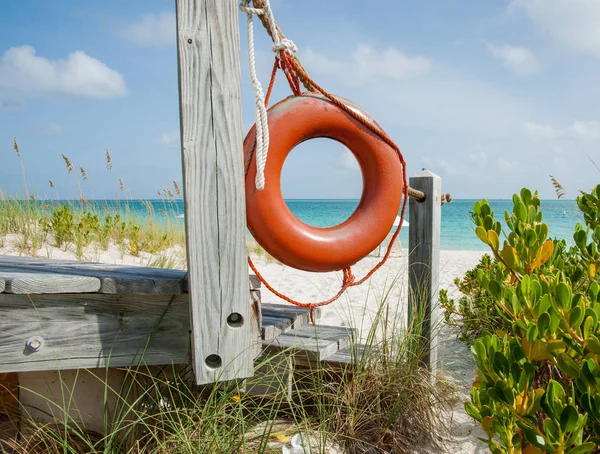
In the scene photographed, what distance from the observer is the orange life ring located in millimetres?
1835

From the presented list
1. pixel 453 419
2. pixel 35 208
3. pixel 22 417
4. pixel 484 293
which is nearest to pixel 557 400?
pixel 453 419

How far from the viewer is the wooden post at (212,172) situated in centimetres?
147

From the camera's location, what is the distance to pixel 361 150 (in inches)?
82.3

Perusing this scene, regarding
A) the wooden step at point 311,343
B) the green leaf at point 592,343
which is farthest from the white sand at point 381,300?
the green leaf at point 592,343

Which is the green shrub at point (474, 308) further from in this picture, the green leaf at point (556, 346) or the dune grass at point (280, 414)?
the green leaf at point (556, 346)

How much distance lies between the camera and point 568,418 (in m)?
1.16

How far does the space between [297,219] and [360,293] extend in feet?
10.7

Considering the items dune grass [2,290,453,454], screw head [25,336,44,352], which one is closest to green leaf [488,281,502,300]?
dune grass [2,290,453,454]

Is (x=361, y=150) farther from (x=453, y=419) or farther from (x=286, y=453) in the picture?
(x=453, y=419)

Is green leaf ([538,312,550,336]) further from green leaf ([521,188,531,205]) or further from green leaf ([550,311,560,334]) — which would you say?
green leaf ([521,188,531,205])

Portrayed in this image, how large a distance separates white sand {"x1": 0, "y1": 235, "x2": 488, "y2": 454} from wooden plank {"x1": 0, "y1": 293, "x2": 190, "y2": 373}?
966 millimetres

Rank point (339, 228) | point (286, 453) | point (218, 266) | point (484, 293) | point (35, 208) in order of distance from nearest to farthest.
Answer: point (218, 266)
point (286, 453)
point (339, 228)
point (484, 293)
point (35, 208)

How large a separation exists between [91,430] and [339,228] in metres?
1.28

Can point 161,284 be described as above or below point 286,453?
above
